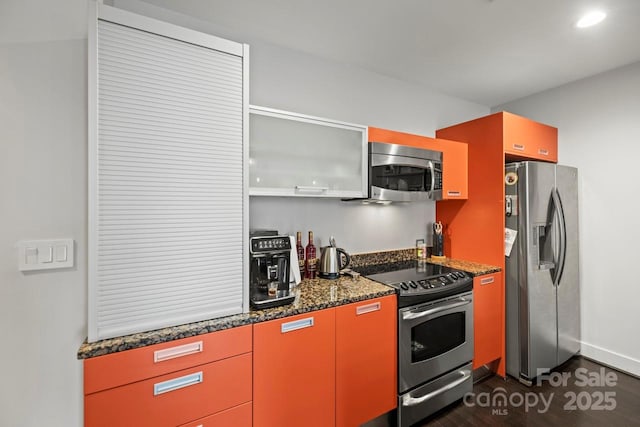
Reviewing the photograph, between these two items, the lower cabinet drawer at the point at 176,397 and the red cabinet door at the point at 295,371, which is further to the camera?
the red cabinet door at the point at 295,371

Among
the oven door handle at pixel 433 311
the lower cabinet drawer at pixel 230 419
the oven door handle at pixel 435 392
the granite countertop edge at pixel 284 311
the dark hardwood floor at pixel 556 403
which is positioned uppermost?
the granite countertop edge at pixel 284 311

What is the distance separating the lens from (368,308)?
1636mm

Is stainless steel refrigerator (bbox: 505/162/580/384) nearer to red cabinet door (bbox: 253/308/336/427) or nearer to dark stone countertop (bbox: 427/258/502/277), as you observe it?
dark stone countertop (bbox: 427/258/502/277)

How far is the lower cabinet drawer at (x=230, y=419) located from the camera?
1.21 metres

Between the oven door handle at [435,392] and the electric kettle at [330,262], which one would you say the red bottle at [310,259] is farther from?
the oven door handle at [435,392]

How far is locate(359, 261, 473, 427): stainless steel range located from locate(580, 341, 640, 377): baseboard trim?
55.5 inches

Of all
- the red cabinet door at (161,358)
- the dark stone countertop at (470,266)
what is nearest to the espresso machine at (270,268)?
the red cabinet door at (161,358)

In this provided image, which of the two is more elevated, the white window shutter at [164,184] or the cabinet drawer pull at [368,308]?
the white window shutter at [164,184]

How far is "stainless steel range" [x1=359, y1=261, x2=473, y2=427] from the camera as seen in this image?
1758 mm

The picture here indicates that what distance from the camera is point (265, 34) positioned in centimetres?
191

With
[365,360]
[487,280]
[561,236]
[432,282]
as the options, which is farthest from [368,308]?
[561,236]

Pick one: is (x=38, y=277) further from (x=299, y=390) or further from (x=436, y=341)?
(x=436, y=341)

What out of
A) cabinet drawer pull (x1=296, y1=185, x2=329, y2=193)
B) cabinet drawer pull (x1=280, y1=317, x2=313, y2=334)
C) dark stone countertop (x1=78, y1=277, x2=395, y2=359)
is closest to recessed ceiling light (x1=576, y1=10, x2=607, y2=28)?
cabinet drawer pull (x1=296, y1=185, x2=329, y2=193)

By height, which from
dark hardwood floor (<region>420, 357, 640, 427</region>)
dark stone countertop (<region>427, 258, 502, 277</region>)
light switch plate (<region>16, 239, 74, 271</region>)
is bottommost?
dark hardwood floor (<region>420, 357, 640, 427</region>)
